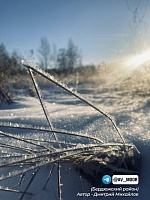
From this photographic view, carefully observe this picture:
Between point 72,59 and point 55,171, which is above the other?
point 72,59

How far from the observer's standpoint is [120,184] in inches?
33.3

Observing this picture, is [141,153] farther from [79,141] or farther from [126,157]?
[79,141]

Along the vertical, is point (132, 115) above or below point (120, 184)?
above

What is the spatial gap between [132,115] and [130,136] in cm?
47

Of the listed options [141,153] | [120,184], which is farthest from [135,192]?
[141,153]

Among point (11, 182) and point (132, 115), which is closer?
point (11, 182)

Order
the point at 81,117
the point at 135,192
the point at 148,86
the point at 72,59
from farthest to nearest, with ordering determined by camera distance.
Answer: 1. the point at 72,59
2. the point at 148,86
3. the point at 81,117
4. the point at 135,192

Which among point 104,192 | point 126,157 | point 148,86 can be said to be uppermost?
point 148,86

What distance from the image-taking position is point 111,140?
1065mm

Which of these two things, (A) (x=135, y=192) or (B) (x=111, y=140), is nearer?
(A) (x=135, y=192)

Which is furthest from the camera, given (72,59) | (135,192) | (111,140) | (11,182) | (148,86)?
(72,59)

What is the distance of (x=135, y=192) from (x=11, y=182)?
46cm

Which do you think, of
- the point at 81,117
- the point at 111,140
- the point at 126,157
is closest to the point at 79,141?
the point at 111,140

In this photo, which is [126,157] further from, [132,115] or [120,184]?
[132,115]
